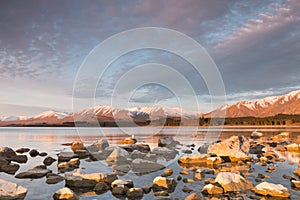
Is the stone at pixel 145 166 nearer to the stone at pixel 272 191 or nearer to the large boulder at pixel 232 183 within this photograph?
the large boulder at pixel 232 183

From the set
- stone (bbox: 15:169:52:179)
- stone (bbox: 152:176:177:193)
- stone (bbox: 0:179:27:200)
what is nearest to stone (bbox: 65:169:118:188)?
stone (bbox: 0:179:27:200)

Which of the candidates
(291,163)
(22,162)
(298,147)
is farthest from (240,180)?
(298,147)

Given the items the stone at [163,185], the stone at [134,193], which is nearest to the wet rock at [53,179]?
the stone at [134,193]

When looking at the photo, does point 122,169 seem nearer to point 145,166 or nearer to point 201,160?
point 145,166

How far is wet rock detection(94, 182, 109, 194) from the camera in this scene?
14438 mm

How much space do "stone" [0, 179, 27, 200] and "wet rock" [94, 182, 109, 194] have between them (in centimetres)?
359

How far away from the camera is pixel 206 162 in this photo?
24.3 m

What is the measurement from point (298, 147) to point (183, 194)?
25.9 meters

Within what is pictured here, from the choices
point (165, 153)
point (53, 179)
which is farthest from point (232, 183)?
point (165, 153)

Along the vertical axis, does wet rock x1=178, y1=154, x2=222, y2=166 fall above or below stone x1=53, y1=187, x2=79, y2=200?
above

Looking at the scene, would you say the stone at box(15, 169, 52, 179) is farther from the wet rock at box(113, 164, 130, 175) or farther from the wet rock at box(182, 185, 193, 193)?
the wet rock at box(182, 185, 193, 193)

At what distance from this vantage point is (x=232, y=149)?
26562mm

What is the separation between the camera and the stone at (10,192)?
12.4 metres

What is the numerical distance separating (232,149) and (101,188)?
16.1 meters
